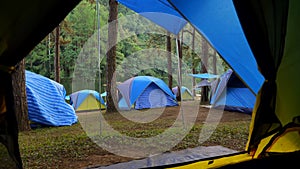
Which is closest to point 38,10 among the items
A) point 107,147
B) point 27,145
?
point 107,147

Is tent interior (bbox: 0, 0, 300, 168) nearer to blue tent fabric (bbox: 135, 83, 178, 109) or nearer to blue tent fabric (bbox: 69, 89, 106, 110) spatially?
blue tent fabric (bbox: 135, 83, 178, 109)

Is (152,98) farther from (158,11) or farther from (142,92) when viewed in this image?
(158,11)

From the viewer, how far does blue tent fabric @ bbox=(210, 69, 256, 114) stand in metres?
5.39

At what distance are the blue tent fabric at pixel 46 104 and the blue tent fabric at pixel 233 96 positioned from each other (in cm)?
335

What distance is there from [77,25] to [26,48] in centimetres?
1098

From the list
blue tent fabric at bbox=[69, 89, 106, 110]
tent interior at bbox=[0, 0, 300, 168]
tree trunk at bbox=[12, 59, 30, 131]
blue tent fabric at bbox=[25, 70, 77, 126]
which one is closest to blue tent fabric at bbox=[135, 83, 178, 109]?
blue tent fabric at bbox=[69, 89, 106, 110]

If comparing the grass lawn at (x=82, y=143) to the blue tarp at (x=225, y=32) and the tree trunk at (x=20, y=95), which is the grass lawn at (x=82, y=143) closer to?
the tree trunk at (x=20, y=95)

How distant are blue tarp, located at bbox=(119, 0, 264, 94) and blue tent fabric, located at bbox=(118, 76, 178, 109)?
498 centimetres

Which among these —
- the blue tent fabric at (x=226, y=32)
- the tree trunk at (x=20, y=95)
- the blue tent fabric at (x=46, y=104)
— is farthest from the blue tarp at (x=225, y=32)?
the blue tent fabric at (x=46, y=104)

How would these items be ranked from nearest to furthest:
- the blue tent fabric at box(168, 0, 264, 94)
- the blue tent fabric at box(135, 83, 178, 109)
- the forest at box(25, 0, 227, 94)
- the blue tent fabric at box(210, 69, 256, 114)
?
the blue tent fabric at box(168, 0, 264, 94)
the blue tent fabric at box(210, 69, 256, 114)
the blue tent fabric at box(135, 83, 178, 109)
the forest at box(25, 0, 227, 94)

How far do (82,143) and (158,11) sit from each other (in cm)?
193

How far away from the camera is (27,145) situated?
10.7ft

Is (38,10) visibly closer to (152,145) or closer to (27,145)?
(152,145)

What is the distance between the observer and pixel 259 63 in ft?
4.85
